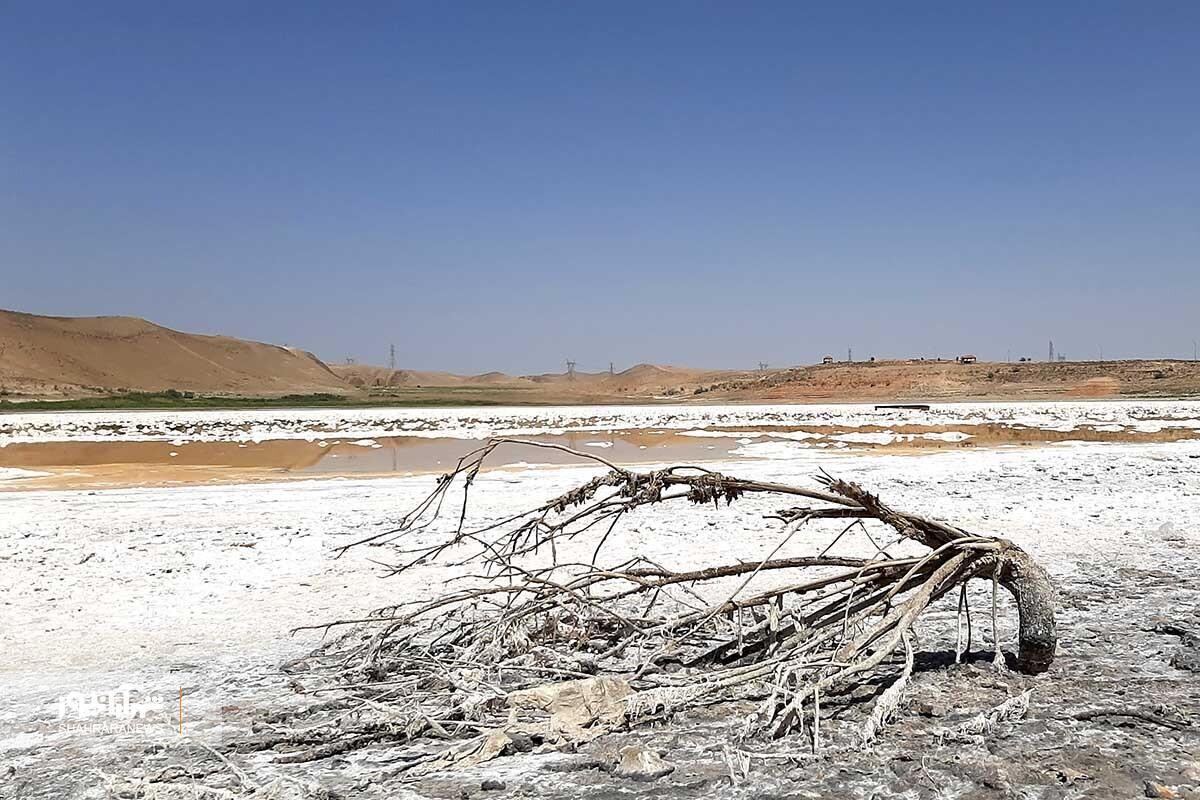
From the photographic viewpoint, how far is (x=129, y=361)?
113625mm

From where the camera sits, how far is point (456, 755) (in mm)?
3631

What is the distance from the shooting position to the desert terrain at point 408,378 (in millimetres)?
69312

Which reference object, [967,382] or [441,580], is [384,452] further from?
[967,382]

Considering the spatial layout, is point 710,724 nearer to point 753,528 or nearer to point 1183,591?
point 1183,591

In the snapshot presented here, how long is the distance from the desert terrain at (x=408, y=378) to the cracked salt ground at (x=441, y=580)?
52.4 meters

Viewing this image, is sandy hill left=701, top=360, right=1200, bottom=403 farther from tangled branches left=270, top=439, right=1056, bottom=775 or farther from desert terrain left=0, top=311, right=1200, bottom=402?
tangled branches left=270, top=439, right=1056, bottom=775

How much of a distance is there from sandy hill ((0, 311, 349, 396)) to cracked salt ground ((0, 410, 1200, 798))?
A: 267 feet

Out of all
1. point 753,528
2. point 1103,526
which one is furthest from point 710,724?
point 1103,526

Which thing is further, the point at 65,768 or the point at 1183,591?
the point at 1183,591

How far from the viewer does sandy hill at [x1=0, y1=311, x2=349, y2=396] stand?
97.3 metres

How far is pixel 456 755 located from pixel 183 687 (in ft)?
6.78
